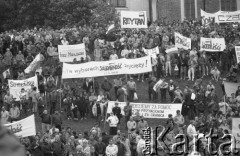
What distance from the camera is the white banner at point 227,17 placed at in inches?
1443

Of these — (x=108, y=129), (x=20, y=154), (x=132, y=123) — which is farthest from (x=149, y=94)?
(x=20, y=154)

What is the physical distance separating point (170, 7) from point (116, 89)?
88.0ft

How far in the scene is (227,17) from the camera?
3697 centimetres

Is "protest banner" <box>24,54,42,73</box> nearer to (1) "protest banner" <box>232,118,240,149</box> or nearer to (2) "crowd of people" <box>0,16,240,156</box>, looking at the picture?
(2) "crowd of people" <box>0,16,240,156</box>

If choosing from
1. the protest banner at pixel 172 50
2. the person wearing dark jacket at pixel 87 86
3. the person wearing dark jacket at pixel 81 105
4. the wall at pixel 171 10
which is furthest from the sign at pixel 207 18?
the wall at pixel 171 10

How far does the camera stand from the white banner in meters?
36.7

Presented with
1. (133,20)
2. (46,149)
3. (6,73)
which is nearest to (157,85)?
(6,73)

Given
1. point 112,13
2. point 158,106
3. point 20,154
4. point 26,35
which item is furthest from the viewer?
point 112,13

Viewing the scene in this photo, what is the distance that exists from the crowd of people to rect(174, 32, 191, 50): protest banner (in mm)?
498

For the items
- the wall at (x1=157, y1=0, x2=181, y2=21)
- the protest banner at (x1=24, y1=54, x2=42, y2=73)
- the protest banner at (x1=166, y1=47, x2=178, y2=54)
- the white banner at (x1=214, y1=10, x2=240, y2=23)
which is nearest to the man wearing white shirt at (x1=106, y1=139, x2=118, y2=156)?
the protest banner at (x1=24, y1=54, x2=42, y2=73)

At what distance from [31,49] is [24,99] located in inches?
265

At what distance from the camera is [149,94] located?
26875 millimetres

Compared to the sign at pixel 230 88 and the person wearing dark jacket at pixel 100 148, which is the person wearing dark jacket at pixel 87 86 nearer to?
the sign at pixel 230 88

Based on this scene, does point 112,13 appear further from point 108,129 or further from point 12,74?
point 108,129
